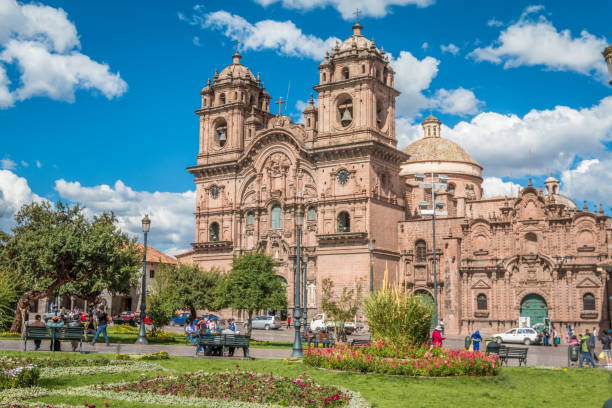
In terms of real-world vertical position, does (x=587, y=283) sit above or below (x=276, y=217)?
below

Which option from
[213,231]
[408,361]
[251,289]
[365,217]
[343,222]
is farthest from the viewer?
[213,231]

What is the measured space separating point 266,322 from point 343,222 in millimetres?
9603

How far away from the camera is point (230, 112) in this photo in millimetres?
58750

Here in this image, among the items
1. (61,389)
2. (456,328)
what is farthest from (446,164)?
(61,389)

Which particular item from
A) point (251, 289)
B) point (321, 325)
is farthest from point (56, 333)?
point (321, 325)

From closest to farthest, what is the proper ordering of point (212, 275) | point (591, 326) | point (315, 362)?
point (315, 362) → point (212, 275) → point (591, 326)

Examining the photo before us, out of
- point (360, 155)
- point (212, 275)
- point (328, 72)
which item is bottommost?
point (212, 275)

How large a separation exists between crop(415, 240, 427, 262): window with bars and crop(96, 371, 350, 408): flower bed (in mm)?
36842

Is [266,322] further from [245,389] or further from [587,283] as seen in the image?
[245,389]

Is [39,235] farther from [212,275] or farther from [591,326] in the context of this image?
[591,326]

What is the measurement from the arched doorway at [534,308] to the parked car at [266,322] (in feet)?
58.5

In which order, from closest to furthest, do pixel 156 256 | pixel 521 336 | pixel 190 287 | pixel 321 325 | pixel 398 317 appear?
pixel 398 317
pixel 190 287
pixel 521 336
pixel 321 325
pixel 156 256

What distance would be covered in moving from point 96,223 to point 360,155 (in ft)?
78.4

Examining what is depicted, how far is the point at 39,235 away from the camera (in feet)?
97.8
